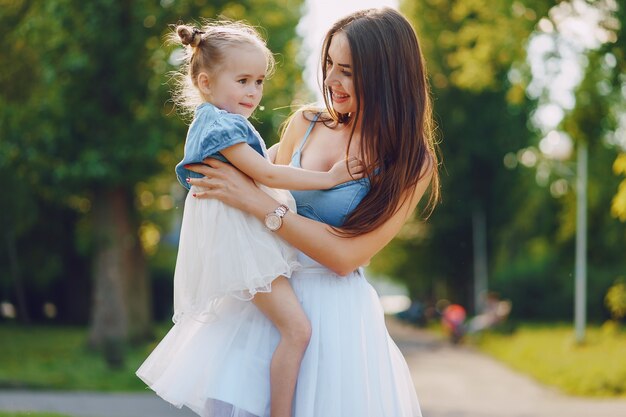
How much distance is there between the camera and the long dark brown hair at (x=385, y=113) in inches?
138

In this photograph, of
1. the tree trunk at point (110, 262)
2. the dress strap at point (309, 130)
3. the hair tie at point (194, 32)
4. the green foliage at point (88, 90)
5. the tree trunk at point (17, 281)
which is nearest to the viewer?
the hair tie at point (194, 32)

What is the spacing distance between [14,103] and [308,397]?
714 inches

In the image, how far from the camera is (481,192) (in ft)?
138

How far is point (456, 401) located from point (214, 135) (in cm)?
1201

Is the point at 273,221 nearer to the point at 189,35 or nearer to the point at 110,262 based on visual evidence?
the point at 189,35

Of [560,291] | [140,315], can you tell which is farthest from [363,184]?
[560,291]

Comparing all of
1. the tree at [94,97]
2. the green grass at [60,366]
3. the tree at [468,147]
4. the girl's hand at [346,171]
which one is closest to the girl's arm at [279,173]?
the girl's hand at [346,171]

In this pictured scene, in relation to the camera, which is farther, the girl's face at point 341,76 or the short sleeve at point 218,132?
the girl's face at point 341,76

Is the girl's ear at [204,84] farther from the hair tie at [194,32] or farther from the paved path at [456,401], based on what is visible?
the paved path at [456,401]

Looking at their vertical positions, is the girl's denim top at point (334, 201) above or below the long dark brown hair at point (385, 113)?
below

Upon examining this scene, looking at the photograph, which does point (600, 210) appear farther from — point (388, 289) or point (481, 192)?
point (388, 289)

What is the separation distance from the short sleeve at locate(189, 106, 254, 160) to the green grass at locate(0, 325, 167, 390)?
11.8 metres

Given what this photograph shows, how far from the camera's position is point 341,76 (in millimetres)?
3590

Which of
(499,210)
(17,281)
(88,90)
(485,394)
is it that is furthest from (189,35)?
(499,210)
